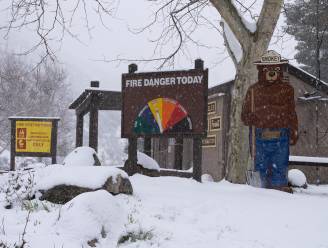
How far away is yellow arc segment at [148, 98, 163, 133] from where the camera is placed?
872 cm

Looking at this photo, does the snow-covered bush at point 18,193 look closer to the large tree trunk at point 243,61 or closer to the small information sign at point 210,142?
the large tree trunk at point 243,61

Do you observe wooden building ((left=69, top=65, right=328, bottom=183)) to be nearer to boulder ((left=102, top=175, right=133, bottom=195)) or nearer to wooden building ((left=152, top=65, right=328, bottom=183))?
wooden building ((left=152, top=65, right=328, bottom=183))

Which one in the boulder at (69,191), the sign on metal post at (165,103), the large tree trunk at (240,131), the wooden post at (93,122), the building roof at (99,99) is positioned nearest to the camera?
the boulder at (69,191)

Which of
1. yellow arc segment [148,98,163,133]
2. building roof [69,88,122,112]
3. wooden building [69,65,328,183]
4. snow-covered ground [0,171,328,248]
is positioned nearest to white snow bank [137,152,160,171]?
yellow arc segment [148,98,163,133]

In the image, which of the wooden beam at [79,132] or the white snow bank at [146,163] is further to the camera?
the wooden beam at [79,132]

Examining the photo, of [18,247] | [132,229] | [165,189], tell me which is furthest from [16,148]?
[18,247]

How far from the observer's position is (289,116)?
7488 mm

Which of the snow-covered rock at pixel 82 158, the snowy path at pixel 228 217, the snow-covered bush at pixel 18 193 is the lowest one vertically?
the snowy path at pixel 228 217

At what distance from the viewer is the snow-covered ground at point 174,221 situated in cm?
430

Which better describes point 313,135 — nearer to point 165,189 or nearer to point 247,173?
point 247,173

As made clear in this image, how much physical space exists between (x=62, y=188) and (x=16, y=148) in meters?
8.43

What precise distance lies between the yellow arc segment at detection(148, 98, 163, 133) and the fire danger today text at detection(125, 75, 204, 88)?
34 centimetres

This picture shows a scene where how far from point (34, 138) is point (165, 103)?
634cm

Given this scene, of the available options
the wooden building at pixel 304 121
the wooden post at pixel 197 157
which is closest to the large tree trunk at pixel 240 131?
the wooden post at pixel 197 157
